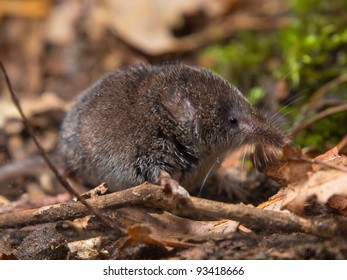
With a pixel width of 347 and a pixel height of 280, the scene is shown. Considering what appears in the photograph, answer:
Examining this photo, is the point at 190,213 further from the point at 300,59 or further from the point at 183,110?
the point at 300,59

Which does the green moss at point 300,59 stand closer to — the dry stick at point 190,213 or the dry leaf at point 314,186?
the dry leaf at point 314,186

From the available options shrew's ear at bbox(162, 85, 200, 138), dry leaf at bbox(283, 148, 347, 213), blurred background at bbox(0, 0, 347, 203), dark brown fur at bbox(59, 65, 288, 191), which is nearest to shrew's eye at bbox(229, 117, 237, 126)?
dark brown fur at bbox(59, 65, 288, 191)

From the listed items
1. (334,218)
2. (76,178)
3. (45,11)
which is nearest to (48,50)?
(45,11)

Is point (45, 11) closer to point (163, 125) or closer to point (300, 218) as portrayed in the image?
point (163, 125)

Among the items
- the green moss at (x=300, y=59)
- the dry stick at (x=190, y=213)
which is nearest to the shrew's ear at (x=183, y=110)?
the dry stick at (x=190, y=213)

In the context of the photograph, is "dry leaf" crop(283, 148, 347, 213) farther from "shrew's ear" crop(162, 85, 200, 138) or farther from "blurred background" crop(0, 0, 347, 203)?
"blurred background" crop(0, 0, 347, 203)

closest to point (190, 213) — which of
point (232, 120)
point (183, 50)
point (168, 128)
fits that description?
point (168, 128)

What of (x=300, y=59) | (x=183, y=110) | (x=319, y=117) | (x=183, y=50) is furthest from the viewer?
(x=183, y=50)
